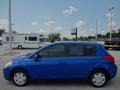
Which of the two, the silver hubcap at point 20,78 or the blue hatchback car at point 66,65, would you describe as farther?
the silver hubcap at point 20,78

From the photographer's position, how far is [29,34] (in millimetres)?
45812

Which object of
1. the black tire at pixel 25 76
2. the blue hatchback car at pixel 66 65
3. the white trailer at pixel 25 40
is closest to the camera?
the blue hatchback car at pixel 66 65

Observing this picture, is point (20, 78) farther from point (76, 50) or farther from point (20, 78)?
point (76, 50)

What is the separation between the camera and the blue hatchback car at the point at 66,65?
31.0ft

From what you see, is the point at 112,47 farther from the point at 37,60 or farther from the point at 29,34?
the point at 37,60

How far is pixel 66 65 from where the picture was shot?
9.43 metres

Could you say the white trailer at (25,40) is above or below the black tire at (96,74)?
above

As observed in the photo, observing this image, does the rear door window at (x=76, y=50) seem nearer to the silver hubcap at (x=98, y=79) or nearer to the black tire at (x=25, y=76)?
the silver hubcap at (x=98, y=79)

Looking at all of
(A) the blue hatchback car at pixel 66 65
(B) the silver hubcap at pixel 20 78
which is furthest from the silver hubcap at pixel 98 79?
(B) the silver hubcap at pixel 20 78

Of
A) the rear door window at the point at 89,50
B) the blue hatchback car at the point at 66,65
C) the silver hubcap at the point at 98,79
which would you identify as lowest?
the silver hubcap at the point at 98,79

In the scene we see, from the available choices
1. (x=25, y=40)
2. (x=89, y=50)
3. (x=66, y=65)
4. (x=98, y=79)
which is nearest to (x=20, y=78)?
(x=66, y=65)

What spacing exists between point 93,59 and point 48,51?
5.06 ft

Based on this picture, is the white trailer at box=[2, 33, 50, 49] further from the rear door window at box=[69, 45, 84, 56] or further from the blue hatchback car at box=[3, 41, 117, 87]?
the rear door window at box=[69, 45, 84, 56]

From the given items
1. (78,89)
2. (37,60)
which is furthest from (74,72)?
(37,60)
